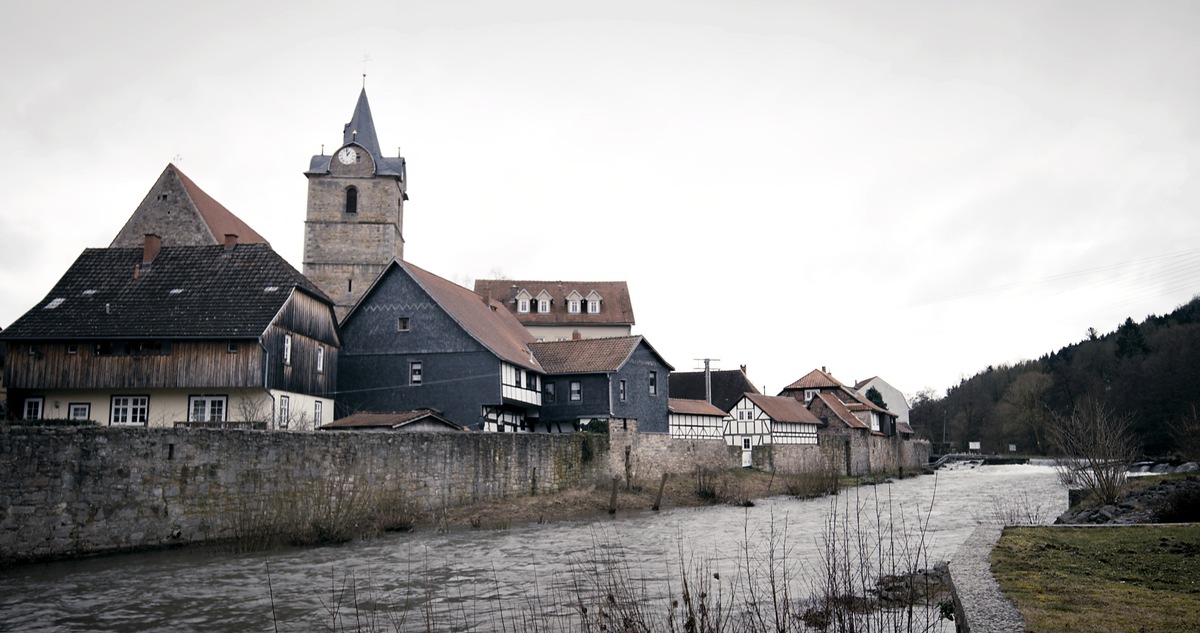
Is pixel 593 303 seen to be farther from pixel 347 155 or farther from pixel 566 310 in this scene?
pixel 347 155

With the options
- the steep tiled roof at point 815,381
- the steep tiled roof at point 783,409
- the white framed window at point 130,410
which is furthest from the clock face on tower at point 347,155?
the steep tiled roof at point 815,381

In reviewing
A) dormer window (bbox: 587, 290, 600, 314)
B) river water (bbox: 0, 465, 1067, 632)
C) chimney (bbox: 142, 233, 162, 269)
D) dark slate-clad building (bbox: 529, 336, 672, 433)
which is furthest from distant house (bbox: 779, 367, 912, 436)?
chimney (bbox: 142, 233, 162, 269)

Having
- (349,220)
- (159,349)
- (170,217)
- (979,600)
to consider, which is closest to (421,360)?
(159,349)

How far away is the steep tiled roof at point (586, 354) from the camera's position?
4116 centimetres

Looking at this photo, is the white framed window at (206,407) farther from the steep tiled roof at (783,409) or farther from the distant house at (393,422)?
the steep tiled roof at (783,409)

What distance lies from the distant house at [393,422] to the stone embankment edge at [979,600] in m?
20.7

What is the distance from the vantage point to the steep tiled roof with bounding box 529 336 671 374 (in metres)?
41.2

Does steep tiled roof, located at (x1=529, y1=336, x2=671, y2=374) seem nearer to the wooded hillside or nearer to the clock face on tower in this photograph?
the wooded hillside

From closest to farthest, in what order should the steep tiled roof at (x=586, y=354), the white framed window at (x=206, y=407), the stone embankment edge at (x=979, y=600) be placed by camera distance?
the stone embankment edge at (x=979, y=600), the white framed window at (x=206, y=407), the steep tiled roof at (x=586, y=354)

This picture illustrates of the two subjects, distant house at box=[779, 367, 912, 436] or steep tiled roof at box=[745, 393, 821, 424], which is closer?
steep tiled roof at box=[745, 393, 821, 424]

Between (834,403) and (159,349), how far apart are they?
4719 cm

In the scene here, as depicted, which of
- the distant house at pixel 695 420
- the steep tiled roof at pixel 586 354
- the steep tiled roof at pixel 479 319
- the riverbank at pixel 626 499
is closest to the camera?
the riverbank at pixel 626 499

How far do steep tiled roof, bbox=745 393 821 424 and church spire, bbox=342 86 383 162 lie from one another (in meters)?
28.9

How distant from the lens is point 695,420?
49688 millimetres
